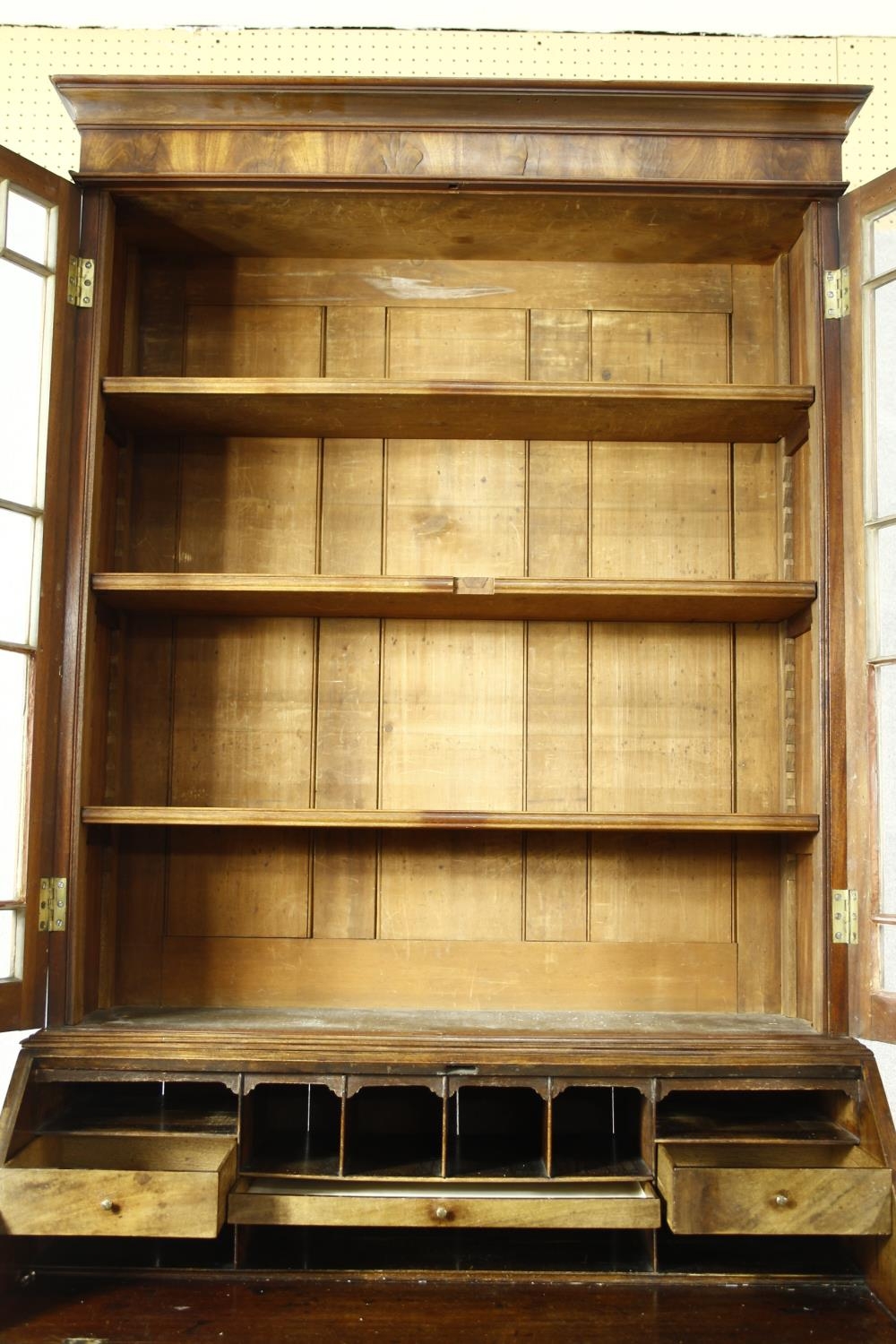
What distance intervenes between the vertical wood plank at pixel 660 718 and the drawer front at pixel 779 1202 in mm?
870

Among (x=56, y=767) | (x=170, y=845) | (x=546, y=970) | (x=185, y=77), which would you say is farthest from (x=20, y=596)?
(x=546, y=970)

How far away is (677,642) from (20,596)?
1619 mm

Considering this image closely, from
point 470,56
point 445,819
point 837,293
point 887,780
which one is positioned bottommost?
point 445,819

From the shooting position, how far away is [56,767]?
2342mm

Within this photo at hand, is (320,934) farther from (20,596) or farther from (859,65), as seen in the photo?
(859,65)

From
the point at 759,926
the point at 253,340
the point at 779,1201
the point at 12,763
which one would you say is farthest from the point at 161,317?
the point at 779,1201

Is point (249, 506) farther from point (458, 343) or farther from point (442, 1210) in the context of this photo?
point (442, 1210)

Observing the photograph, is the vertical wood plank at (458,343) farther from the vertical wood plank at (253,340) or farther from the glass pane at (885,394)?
the glass pane at (885,394)

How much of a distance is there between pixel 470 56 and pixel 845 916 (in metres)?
2.41

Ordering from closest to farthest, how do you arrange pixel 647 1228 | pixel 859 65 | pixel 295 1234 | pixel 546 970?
pixel 647 1228
pixel 295 1234
pixel 546 970
pixel 859 65

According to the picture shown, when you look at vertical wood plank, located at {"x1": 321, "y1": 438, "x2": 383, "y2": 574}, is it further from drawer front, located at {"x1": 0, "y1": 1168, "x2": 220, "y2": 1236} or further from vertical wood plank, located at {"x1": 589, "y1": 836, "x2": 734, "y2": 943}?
drawer front, located at {"x1": 0, "y1": 1168, "x2": 220, "y2": 1236}

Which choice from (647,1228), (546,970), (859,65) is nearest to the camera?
(647,1228)

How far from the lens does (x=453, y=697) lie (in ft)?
8.89

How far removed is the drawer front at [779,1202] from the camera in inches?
84.4
